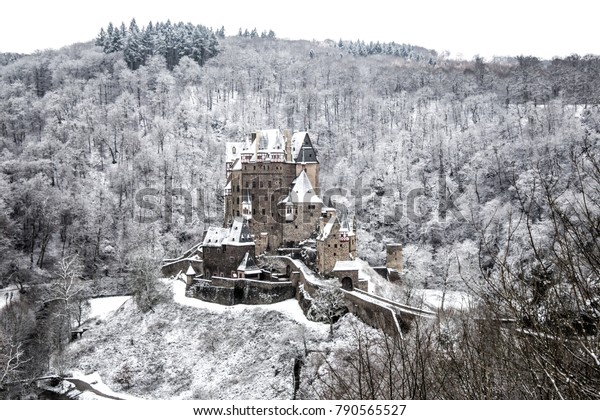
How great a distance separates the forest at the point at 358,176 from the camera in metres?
4.62

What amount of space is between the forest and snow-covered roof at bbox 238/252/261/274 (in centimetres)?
426

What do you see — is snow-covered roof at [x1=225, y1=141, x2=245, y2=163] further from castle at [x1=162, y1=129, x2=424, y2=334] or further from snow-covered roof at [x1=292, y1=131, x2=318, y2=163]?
snow-covered roof at [x1=292, y1=131, x2=318, y2=163]

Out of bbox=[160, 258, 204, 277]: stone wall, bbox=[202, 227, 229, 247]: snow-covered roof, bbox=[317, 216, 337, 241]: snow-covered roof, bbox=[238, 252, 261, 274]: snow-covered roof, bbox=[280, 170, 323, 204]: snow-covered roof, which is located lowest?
bbox=[160, 258, 204, 277]: stone wall

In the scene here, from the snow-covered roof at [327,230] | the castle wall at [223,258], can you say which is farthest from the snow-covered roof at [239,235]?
the snow-covered roof at [327,230]

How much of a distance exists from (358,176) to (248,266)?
2158cm

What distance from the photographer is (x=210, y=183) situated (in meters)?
38.6

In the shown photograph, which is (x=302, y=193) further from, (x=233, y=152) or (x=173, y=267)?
(x=173, y=267)

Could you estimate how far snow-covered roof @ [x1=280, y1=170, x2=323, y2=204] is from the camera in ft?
79.6

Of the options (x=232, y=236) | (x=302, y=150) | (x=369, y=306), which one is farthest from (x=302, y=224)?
(x=369, y=306)

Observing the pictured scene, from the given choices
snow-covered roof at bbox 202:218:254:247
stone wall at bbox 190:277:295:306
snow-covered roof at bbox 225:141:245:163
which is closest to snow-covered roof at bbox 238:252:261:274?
stone wall at bbox 190:277:295:306

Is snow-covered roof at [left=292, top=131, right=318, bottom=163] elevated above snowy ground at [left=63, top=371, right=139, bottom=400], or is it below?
above

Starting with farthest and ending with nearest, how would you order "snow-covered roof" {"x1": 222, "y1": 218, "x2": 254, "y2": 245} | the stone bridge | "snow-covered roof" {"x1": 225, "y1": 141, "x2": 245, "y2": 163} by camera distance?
"snow-covered roof" {"x1": 225, "y1": 141, "x2": 245, "y2": 163}
"snow-covered roof" {"x1": 222, "y1": 218, "x2": 254, "y2": 245}
the stone bridge

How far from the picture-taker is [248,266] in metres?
21.5
